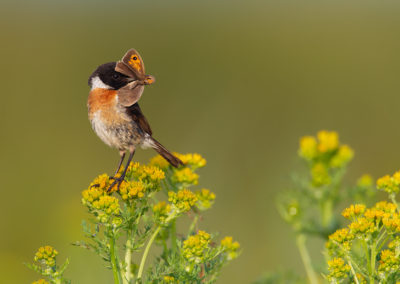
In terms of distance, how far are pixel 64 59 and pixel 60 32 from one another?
1898 millimetres

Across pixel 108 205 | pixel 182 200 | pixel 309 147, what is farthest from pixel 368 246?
pixel 309 147

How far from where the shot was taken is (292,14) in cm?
1736

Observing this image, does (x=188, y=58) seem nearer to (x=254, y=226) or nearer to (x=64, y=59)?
(x=64, y=59)

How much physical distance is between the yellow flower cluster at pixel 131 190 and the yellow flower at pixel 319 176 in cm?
176

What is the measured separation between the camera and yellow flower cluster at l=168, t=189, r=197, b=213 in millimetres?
3105

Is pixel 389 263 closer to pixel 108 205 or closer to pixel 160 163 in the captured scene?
pixel 108 205

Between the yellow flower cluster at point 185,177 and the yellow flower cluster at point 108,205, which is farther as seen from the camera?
the yellow flower cluster at point 185,177

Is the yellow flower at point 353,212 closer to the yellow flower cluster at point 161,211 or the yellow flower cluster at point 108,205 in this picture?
the yellow flower cluster at point 161,211

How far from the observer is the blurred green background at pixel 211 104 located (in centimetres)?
661

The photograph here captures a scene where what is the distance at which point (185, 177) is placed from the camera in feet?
11.8

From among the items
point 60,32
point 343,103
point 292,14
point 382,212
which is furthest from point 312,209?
point 292,14

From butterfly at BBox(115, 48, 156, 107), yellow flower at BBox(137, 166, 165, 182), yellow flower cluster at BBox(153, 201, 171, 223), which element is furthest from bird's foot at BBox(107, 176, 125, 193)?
butterfly at BBox(115, 48, 156, 107)

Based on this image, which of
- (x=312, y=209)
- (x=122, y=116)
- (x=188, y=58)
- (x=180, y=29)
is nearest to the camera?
(x=122, y=116)

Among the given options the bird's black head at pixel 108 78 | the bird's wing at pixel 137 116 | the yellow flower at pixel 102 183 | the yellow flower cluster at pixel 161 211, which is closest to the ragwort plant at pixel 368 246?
the yellow flower cluster at pixel 161 211
